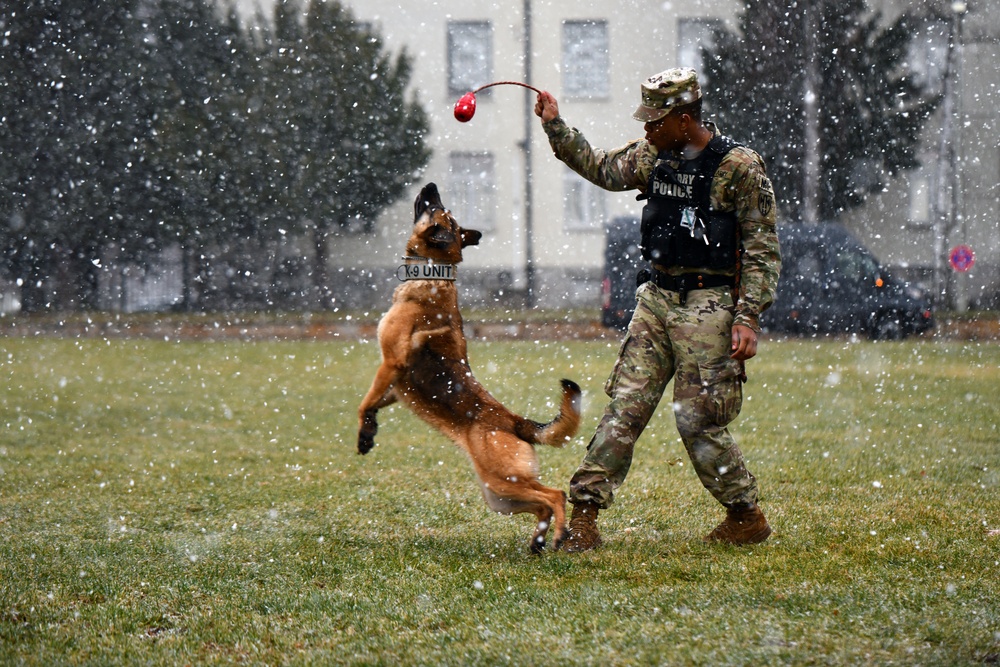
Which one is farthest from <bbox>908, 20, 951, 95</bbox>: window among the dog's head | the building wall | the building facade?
the dog's head

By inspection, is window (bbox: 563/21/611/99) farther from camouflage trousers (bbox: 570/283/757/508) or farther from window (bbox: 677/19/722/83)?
camouflage trousers (bbox: 570/283/757/508)

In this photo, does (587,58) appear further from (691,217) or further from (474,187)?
(691,217)

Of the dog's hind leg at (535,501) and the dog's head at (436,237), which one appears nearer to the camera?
the dog's hind leg at (535,501)

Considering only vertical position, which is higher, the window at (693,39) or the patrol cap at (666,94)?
the window at (693,39)

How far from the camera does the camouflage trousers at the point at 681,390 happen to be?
13.4 ft

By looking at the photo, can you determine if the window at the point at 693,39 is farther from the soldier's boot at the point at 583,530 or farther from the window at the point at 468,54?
the soldier's boot at the point at 583,530

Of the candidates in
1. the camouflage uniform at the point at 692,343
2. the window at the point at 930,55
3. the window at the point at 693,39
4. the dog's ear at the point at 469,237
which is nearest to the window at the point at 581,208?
the window at the point at 693,39

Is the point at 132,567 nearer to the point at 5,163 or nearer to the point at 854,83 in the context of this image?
the point at 5,163

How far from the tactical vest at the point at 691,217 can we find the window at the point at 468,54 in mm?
21760

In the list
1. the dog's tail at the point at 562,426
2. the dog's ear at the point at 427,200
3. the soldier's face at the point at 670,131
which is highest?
the soldier's face at the point at 670,131

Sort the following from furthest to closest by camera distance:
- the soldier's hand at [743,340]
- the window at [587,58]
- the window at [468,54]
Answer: the window at [468,54] → the window at [587,58] → the soldier's hand at [743,340]

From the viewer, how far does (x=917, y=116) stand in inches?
978

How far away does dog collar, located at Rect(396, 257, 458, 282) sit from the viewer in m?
4.57

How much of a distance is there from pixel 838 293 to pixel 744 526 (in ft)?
51.4
